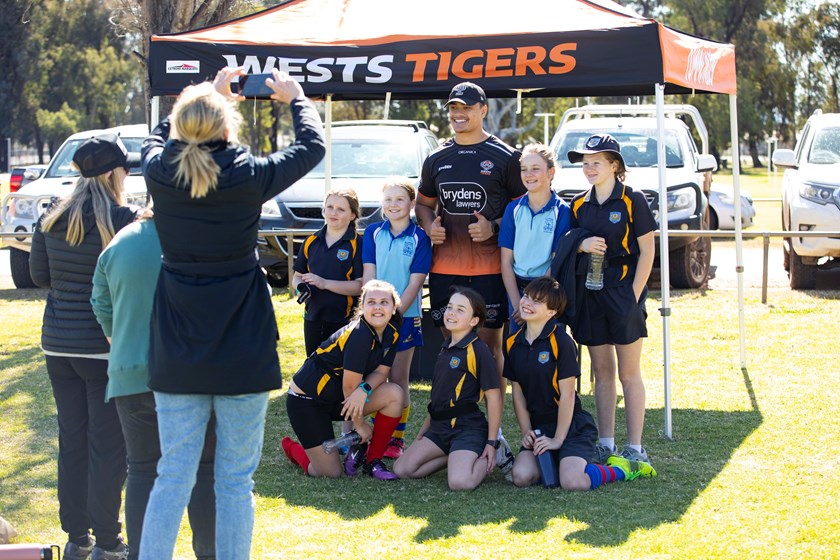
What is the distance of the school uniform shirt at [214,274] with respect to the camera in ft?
11.2

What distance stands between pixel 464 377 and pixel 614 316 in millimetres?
899

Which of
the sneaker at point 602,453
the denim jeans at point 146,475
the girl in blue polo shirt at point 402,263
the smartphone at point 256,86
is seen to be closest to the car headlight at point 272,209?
the girl in blue polo shirt at point 402,263

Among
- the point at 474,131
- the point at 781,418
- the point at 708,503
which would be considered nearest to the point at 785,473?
the point at 708,503

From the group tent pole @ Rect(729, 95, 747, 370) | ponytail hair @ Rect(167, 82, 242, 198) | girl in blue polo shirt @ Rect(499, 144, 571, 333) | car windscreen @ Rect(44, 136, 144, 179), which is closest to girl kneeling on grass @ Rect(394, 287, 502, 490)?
girl in blue polo shirt @ Rect(499, 144, 571, 333)

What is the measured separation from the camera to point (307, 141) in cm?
354

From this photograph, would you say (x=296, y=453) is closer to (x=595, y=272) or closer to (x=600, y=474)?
(x=600, y=474)

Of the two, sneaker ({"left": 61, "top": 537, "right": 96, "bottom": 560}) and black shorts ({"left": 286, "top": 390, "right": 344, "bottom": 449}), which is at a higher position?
black shorts ({"left": 286, "top": 390, "right": 344, "bottom": 449})

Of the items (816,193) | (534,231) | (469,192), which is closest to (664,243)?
(534,231)

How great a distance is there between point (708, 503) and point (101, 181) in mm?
3228

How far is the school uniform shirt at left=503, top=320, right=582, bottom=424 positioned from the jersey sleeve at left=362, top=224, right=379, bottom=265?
1.07m

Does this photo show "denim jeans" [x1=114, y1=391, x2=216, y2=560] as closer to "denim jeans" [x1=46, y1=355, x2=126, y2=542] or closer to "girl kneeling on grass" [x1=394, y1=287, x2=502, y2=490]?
"denim jeans" [x1=46, y1=355, x2=126, y2=542]

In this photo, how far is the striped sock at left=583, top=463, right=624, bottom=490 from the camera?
5.31m

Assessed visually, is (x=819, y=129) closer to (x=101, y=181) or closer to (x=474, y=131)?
(x=474, y=131)

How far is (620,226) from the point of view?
5.59m
